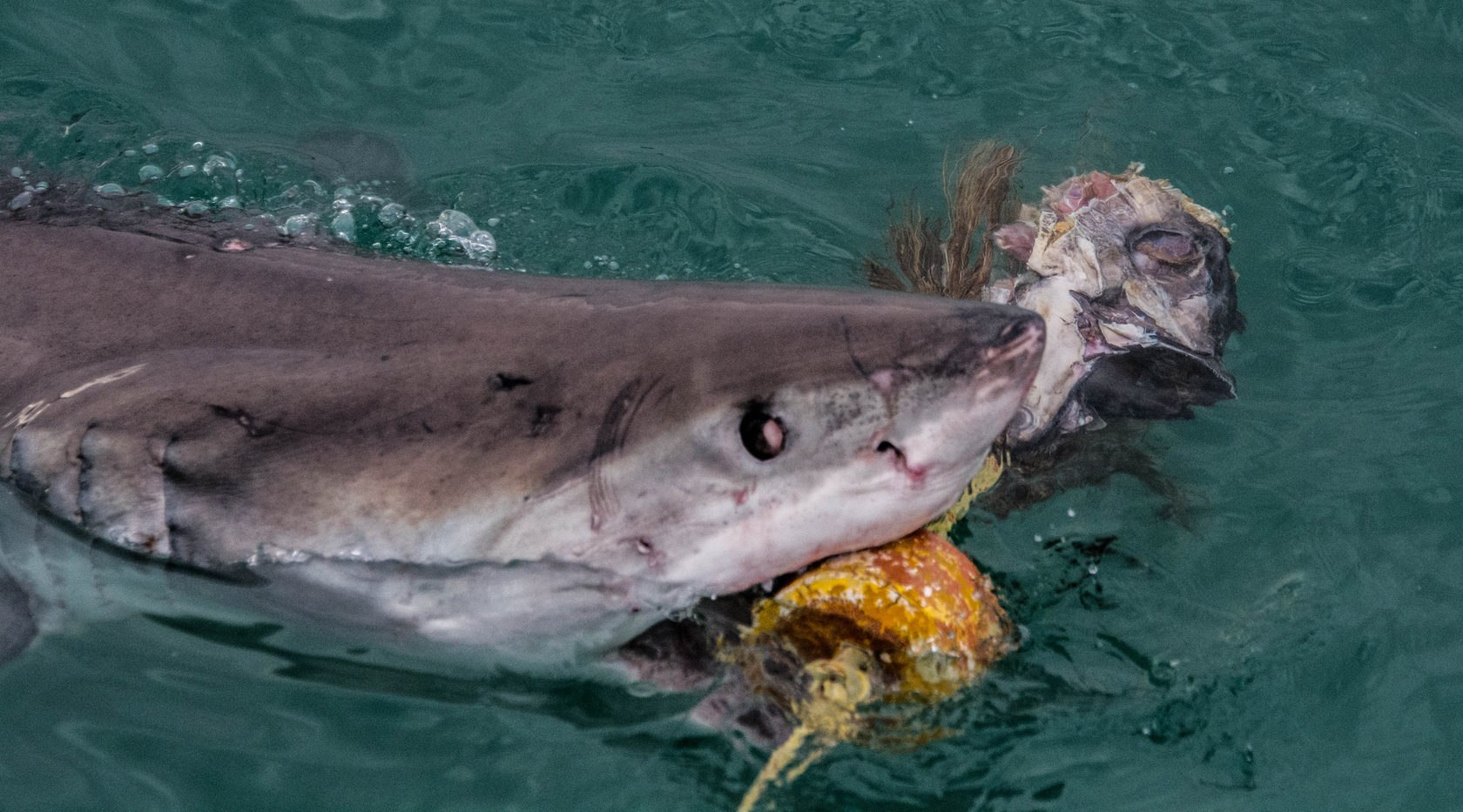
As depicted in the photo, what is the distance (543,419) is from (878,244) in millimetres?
2399

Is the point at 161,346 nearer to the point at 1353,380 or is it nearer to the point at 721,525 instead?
the point at 721,525

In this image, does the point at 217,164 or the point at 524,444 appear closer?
the point at 524,444

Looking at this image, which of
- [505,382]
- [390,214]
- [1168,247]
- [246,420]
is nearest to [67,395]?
[246,420]

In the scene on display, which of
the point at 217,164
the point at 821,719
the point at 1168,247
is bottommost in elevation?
the point at 821,719

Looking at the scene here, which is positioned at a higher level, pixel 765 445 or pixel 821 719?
pixel 765 445

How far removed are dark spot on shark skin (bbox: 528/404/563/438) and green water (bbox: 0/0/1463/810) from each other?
0.50m

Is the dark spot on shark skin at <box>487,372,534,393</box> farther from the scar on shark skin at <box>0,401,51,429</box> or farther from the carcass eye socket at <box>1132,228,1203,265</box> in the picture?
the carcass eye socket at <box>1132,228,1203,265</box>

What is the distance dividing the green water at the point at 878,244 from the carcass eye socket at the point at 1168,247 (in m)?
0.44

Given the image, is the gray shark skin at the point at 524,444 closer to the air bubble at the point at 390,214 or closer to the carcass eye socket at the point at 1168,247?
the carcass eye socket at the point at 1168,247

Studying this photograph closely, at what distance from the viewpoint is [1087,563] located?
2.91 metres

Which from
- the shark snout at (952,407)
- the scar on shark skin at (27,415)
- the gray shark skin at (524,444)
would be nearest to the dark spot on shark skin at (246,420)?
the gray shark skin at (524,444)

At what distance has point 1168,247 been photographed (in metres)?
3.21

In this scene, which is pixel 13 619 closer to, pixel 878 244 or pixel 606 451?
pixel 606 451

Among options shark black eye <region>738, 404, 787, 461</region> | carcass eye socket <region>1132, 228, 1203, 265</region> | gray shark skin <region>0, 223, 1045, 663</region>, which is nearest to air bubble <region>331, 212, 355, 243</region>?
gray shark skin <region>0, 223, 1045, 663</region>
